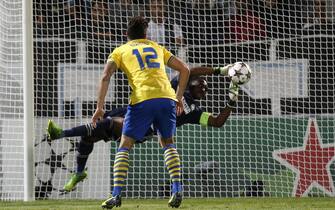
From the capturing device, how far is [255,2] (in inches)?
484

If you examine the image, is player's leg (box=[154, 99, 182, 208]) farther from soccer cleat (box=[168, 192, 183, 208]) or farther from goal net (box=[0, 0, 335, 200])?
goal net (box=[0, 0, 335, 200])

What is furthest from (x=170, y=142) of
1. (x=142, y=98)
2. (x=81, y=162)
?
(x=81, y=162)

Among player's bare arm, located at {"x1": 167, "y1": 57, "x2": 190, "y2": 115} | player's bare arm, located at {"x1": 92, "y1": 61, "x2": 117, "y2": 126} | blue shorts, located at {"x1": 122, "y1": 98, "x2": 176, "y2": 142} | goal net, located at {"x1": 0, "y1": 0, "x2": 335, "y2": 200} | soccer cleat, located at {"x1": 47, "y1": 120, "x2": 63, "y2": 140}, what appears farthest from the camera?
goal net, located at {"x1": 0, "y1": 0, "x2": 335, "y2": 200}

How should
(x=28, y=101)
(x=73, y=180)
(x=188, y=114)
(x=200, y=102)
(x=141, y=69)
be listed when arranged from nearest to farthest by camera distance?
(x=141, y=69) → (x=73, y=180) → (x=28, y=101) → (x=188, y=114) → (x=200, y=102)

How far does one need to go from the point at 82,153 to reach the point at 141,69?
302 centimetres

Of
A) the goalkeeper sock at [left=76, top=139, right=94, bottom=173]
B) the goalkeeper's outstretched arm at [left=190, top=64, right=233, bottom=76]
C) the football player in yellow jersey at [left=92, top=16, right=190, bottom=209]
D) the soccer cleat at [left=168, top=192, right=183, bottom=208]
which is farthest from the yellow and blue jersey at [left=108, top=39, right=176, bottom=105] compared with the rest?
the goalkeeper sock at [left=76, top=139, right=94, bottom=173]

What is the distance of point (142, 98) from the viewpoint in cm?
735

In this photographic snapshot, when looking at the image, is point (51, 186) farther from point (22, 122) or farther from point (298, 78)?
point (298, 78)

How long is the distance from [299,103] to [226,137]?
1089mm

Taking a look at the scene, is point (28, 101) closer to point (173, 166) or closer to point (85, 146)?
point (85, 146)

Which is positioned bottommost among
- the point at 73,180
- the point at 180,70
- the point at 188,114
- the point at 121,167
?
the point at 73,180

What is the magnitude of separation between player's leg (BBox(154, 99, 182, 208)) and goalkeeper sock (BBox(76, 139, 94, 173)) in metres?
2.70

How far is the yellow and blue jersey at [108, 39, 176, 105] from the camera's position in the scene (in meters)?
7.39

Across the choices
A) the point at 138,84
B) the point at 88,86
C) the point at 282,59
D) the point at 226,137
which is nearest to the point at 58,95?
the point at 88,86
